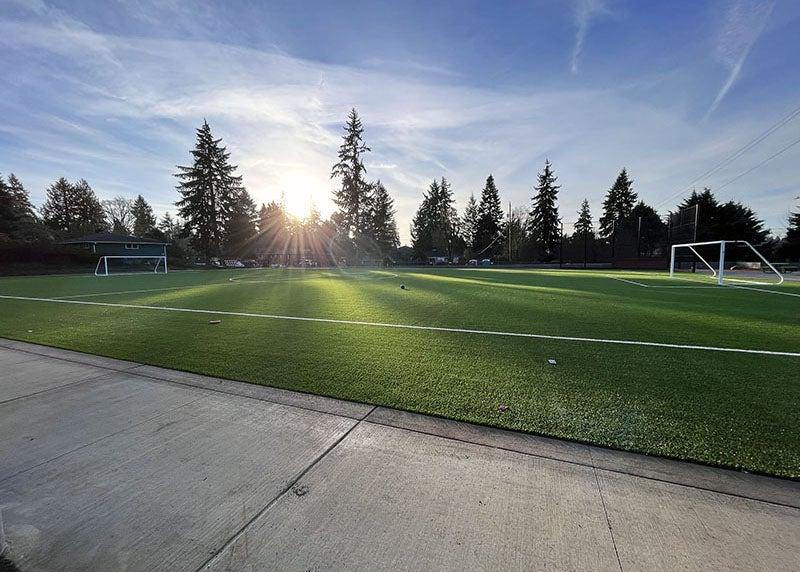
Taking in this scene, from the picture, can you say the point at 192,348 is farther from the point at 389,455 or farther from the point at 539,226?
the point at 539,226

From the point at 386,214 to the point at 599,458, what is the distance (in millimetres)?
59101

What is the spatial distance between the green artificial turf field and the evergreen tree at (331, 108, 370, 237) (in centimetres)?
3751

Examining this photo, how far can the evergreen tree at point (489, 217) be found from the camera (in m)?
56.2

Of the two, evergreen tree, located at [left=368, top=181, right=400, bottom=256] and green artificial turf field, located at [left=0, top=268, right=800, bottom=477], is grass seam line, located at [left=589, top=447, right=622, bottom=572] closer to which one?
green artificial turf field, located at [left=0, top=268, right=800, bottom=477]

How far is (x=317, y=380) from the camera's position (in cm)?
330

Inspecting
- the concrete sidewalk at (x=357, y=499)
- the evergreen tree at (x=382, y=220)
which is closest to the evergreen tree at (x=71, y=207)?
the evergreen tree at (x=382, y=220)

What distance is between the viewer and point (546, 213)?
2003 inches

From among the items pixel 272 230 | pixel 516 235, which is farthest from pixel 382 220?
pixel 516 235

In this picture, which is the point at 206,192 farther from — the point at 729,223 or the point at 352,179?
the point at 729,223

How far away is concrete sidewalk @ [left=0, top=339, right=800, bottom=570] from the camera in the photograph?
1.42 meters

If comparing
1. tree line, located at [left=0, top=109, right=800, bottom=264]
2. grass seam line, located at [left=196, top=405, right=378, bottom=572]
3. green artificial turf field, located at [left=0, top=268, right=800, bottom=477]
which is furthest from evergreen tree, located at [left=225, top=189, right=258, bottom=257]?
grass seam line, located at [left=196, top=405, right=378, bottom=572]

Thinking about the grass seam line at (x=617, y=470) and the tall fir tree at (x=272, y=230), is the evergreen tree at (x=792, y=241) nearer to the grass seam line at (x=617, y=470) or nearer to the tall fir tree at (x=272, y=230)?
the grass seam line at (x=617, y=470)

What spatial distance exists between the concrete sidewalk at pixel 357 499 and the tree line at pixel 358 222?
30150 mm

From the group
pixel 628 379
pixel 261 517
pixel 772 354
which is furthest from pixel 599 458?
pixel 772 354
